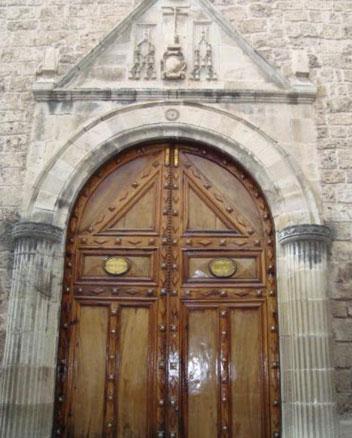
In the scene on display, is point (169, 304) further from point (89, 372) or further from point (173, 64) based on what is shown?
point (173, 64)

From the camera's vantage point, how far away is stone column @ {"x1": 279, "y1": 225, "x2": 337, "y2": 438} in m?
4.87

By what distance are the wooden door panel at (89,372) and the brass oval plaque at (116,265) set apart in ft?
1.26

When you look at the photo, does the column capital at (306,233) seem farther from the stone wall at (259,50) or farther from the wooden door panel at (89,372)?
the wooden door panel at (89,372)

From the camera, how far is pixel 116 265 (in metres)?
5.63

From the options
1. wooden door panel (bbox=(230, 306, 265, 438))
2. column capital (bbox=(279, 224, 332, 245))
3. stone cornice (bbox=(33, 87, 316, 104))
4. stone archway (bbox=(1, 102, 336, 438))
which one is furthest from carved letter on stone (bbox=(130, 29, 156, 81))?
wooden door panel (bbox=(230, 306, 265, 438))

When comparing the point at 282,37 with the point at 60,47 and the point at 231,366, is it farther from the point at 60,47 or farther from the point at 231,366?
the point at 231,366

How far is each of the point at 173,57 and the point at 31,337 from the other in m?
3.38

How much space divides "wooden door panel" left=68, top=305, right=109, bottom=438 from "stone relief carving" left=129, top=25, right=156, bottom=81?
2.62m

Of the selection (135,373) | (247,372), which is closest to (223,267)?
(247,372)

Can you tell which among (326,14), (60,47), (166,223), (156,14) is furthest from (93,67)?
(326,14)

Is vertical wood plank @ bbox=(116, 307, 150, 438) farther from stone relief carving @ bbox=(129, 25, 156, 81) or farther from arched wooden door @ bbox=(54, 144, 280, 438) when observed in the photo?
stone relief carving @ bbox=(129, 25, 156, 81)

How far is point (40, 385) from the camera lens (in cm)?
505

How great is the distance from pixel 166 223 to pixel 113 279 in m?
0.81

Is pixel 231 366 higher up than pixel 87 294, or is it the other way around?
pixel 87 294
